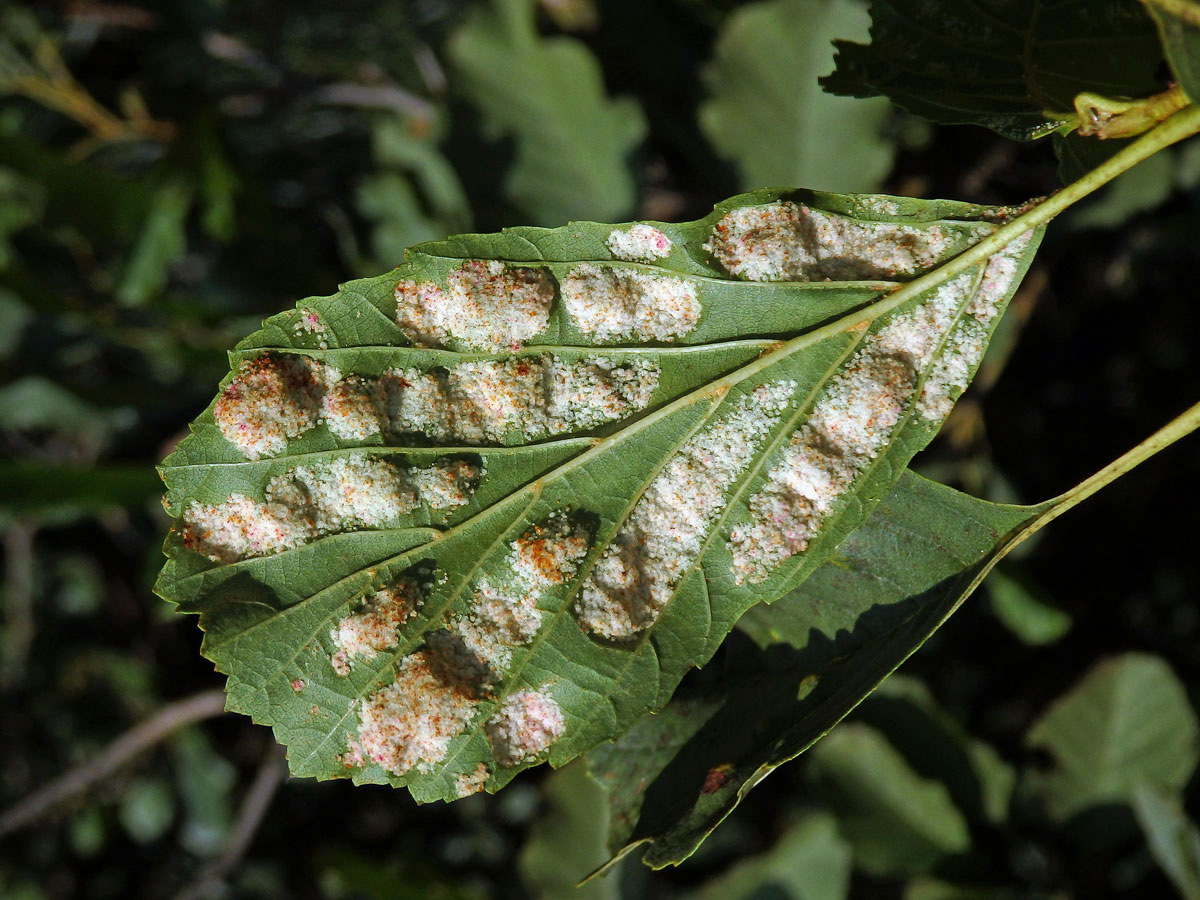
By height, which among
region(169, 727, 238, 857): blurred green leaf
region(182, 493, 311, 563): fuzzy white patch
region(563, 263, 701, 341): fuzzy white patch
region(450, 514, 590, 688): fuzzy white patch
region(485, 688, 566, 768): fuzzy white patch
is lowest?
region(169, 727, 238, 857): blurred green leaf

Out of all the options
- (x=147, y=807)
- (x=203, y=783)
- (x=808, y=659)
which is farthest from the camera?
(x=147, y=807)

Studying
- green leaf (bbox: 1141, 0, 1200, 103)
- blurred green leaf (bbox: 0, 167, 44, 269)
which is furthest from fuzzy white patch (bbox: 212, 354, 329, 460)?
blurred green leaf (bbox: 0, 167, 44, 269)

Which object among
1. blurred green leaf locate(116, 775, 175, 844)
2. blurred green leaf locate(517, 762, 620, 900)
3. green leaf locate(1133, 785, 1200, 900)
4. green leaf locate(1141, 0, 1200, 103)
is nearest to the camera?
green leaf locate(1141, 0, 1200, 103)

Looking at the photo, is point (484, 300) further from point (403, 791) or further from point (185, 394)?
point (403, 791)

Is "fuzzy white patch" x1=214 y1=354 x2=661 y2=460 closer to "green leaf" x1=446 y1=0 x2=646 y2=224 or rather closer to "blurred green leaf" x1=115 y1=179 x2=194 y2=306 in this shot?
"green leaf" x1=446 y1=0 x2=646 y2=224

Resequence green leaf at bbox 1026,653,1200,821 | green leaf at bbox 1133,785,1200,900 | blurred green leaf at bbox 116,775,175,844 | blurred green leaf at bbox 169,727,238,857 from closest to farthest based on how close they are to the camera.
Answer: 1. green leaf at bbox 1133,785,1200,900
2. green leaf at bbox 1026,653,1200,821
3. blurred green leaf at bbox 169,727,238,857
4. blurred green leaf at bbox 116,775,175,844

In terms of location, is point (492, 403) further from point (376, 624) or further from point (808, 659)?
point (808, 659)

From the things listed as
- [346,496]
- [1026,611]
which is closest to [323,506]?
[346,496]
